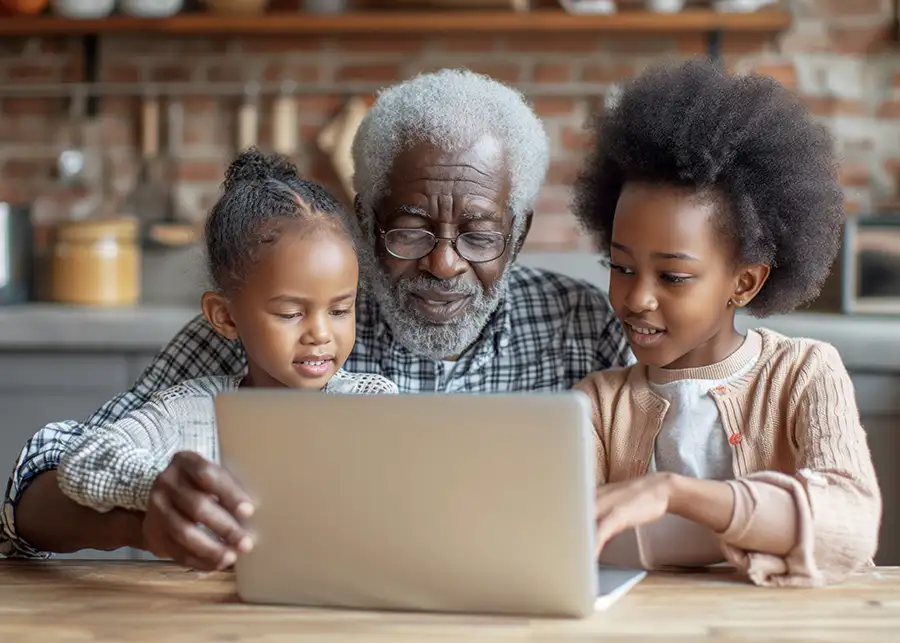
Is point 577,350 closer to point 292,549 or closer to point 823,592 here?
point 823,592

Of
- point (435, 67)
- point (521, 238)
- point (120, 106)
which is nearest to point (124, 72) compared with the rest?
point (120, 106)

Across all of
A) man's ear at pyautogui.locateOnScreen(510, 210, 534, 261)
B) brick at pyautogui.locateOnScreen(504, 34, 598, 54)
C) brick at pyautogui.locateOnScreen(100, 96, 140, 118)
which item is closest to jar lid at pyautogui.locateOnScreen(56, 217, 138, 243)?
brick at pyautogui.locateOnScreen(100, 96, 140, 118)

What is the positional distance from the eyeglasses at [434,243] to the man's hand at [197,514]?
68 centimetres

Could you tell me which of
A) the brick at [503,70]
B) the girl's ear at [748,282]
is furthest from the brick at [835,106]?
the girl's ear at [748,282]

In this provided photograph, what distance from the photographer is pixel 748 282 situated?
4.96ft

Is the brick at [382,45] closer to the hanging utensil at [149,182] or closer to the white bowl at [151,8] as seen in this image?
the white bowl at [151,8]

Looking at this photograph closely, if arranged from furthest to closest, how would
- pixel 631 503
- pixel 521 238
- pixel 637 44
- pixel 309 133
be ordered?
pixel 309 133 < pixel 637 44 < pixel 521 238 < pixel 631 503

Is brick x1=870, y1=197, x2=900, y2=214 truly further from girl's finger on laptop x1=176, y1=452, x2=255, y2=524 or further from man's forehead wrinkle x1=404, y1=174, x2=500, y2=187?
girl's finger on laptop x1=176, y1=452, x2=255, y2=524

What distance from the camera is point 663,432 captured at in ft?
4.92

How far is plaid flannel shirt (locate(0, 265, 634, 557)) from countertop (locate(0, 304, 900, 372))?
34.2 inches

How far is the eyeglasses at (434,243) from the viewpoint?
1.77 m

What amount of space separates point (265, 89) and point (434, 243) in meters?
1.95

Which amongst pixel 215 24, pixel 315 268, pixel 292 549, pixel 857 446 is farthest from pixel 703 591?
pixel 215 24

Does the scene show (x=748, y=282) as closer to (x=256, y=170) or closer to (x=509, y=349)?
(x=509, y=349)
